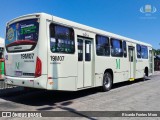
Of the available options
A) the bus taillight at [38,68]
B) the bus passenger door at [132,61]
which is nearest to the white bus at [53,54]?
the bus taillight at [38,68]

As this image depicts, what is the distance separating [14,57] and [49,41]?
1.66 meters

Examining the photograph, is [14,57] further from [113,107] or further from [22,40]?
[113,107]

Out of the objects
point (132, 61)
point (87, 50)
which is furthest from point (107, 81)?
point (132, 61)

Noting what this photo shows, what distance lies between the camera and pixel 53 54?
7953 millimetres

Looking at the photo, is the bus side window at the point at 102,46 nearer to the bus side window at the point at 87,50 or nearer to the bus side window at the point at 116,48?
the bus side window at the point at 116,48

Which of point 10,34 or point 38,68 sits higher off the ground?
point 10,34

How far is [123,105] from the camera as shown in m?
8.49

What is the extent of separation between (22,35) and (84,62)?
2.78 metres

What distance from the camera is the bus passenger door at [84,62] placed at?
9352 mm

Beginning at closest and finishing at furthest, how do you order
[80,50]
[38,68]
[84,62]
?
[38,68] < [80,50] < [84,62]

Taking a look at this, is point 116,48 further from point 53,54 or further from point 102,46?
point 53,54

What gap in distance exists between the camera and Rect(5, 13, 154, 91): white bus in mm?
7750

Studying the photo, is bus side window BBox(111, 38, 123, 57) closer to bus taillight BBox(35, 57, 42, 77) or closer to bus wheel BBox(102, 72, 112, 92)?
bus wheel BBox(102, 72, 112, 92)

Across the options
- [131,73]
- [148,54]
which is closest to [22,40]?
[131,73]
